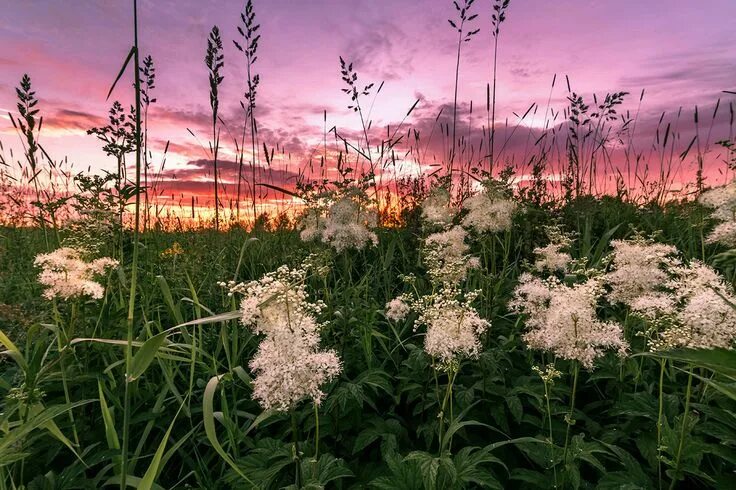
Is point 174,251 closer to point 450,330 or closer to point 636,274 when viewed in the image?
point 450,330

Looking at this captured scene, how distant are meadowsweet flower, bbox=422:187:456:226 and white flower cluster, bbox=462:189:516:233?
369 millimetres

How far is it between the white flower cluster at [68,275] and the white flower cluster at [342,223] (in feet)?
6.10

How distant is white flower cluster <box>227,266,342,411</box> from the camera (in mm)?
2146

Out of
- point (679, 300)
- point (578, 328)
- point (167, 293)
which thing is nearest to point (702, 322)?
point (679, 300)

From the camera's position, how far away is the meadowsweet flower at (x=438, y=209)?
499 cm

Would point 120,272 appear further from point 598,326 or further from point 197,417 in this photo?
point 598,326

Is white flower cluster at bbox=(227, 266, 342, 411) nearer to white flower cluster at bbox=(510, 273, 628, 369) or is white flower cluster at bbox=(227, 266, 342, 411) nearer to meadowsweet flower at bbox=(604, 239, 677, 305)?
white flower cluster at bbox=(510, 273, 628, 369)

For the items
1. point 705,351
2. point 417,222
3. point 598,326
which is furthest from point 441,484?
point 417,222

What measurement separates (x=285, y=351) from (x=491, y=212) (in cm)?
295

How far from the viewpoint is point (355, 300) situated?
455 cm

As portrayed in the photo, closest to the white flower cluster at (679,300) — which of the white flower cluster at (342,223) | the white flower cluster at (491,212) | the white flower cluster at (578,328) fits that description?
the white flower cluster at (578,328)

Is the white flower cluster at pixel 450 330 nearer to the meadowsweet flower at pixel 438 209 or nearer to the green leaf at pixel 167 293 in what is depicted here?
the green leaf at pixel 167 293

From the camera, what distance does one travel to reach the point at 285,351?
7.14ft

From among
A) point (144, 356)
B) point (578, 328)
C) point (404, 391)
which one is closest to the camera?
point (144, 356)
